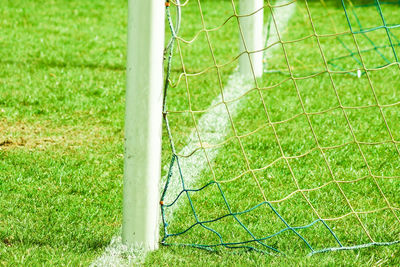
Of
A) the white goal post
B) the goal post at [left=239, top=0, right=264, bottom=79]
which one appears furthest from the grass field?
the goal post at [left=239, top=0, right=264, bottom=79]

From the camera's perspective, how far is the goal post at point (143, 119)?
272 cm

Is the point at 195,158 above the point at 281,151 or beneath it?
beneath

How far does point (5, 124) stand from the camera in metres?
4.62

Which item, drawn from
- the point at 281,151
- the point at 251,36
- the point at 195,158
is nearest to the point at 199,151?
the point at 195,158

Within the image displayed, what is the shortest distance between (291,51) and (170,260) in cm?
469

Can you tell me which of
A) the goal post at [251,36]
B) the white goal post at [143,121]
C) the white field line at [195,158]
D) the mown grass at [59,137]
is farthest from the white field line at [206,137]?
the white goal post at [143,121]

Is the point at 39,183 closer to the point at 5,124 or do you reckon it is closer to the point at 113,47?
the point at 5,124

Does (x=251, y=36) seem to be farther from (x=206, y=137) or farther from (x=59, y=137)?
(x=59, y=137)

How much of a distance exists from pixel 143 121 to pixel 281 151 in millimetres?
714

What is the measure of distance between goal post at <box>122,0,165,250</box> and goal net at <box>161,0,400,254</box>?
0.19m

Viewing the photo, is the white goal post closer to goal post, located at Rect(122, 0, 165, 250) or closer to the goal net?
goal post, located at Rect(122, 0, 165, 250)

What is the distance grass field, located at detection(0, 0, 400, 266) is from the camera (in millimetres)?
2996

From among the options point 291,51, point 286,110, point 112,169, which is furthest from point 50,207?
point 291,51

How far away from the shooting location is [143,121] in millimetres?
2756
